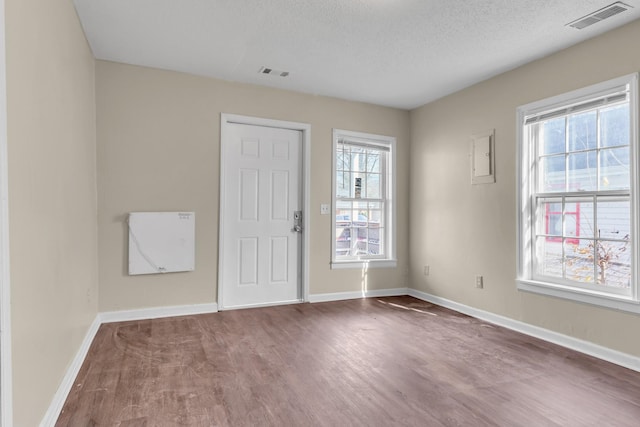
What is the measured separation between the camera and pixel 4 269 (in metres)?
1.30

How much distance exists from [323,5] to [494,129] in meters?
2.25

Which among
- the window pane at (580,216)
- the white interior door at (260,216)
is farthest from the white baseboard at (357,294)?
the window pane at (580,216)

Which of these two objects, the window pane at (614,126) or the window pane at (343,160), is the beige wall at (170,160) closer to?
the window pane at (343,160)

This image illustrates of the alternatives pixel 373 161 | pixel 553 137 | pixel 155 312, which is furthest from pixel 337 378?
pixel 373 161

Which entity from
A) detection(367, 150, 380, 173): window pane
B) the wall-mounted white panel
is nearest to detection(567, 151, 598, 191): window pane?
the wall-mounted white panel

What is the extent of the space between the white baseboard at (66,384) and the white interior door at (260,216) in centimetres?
140

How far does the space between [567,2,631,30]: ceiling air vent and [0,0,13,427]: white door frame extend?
3.40 meters

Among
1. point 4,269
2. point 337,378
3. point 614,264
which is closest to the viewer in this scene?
point 4,269

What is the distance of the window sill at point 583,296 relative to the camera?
107 inches

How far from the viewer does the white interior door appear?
4.15 meters

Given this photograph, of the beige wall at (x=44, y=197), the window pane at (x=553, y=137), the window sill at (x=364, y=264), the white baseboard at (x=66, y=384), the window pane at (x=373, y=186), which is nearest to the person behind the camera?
the beige wall at (x=44, y=197)

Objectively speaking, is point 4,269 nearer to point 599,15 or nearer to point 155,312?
point 155,312

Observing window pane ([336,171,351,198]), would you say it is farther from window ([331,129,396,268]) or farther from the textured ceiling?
the textured ceiling

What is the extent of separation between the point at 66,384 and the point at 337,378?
1.65 metres
